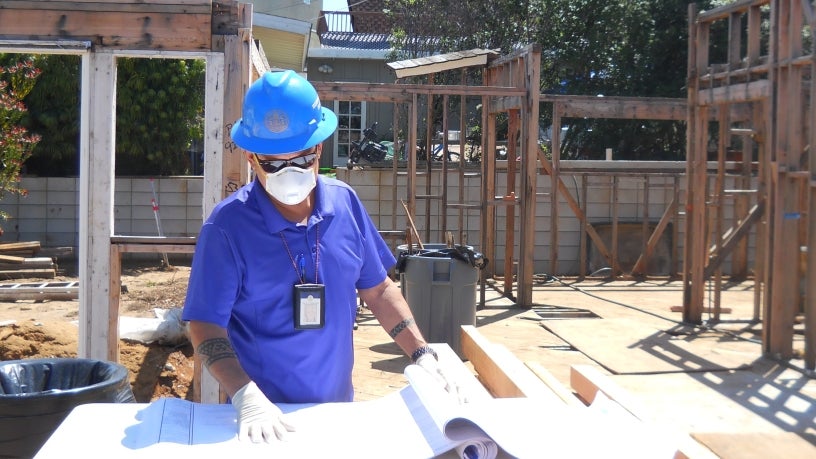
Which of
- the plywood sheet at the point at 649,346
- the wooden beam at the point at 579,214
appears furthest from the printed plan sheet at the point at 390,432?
the wooden beam at the point at 579,214

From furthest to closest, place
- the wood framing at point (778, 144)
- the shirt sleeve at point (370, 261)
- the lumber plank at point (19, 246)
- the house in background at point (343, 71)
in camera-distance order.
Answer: the house in background at point (343, 71), the lumber plank at point (19, 246), the wood framing at point (778, 144), the shirt sleeve at point (370, 261)

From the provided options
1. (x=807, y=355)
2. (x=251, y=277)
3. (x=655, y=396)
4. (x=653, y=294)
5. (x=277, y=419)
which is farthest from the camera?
(x=653, y=294)

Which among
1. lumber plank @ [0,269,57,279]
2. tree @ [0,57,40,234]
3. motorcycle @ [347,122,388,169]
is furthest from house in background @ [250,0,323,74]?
lumber plank @ [0,269,57,279]

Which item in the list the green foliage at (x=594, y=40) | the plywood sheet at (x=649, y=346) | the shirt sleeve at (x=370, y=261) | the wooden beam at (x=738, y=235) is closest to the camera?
the shirt sleeve at (x=370, y=261)

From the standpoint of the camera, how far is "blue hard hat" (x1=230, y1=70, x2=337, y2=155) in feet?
7.86

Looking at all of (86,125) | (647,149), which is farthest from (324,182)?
(647,149)

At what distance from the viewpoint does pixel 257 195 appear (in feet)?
8.21

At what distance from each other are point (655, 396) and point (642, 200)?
7401 millimetres

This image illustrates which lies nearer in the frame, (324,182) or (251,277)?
(251,277)

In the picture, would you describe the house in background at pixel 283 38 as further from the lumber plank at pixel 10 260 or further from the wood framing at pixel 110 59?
the wood framing at pixel 110 59

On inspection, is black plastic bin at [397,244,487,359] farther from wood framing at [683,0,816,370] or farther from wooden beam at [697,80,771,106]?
wooden beam at [697,80,771,106]

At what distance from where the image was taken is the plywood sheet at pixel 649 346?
294 inches

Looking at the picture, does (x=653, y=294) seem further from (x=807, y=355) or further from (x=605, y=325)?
(x=807, y=355)

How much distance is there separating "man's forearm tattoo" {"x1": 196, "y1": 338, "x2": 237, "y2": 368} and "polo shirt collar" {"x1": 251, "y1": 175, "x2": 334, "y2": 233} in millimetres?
351
